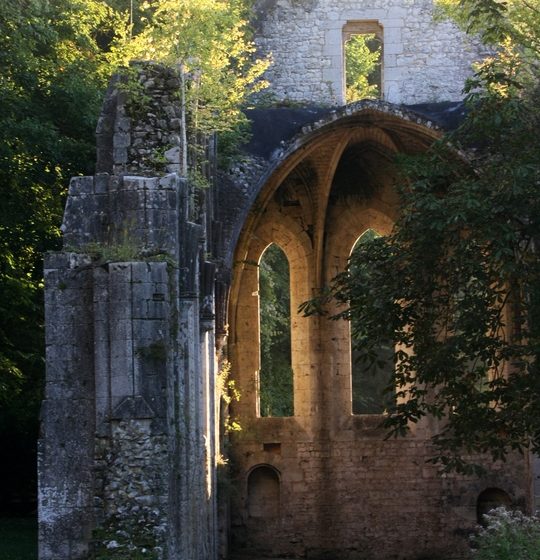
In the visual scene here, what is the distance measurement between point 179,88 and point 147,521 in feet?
16.5

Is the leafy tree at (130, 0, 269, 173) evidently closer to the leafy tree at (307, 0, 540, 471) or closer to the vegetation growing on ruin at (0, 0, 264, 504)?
the vegetation growing on ruin at (0, 0, 264, 504)

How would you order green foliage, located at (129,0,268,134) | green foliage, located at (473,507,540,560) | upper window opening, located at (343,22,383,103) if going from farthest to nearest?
upper window opening, located at (343,22,383,103) < green foliage, located at (129,0,268,134) < green foliage, located at (473,507,540,560)

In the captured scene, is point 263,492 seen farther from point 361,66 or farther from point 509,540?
point 361,66

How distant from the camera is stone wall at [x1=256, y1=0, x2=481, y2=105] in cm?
2303

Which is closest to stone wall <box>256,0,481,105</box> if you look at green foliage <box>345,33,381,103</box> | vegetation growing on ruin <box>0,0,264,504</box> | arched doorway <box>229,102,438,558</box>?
arched doorway <box>229,102,438,558</box>

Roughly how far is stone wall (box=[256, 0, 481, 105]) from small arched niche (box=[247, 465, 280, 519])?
6383 millimetres

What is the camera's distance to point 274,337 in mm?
28266

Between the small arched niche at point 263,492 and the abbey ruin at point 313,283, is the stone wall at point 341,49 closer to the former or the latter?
the abbey ruin at point 313,283

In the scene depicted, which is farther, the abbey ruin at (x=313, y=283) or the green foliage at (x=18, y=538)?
the abbey ruin at (x=313, y=283)

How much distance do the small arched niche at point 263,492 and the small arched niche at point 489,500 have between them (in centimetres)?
341

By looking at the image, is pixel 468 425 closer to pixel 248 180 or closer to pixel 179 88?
pixel 179 88

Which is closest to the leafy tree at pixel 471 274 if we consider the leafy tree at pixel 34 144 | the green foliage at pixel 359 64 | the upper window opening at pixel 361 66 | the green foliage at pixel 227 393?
the leafy tree at pixel 34 144

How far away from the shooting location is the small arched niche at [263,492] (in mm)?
24031

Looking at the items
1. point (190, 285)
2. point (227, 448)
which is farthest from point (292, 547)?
point (190, 285)
